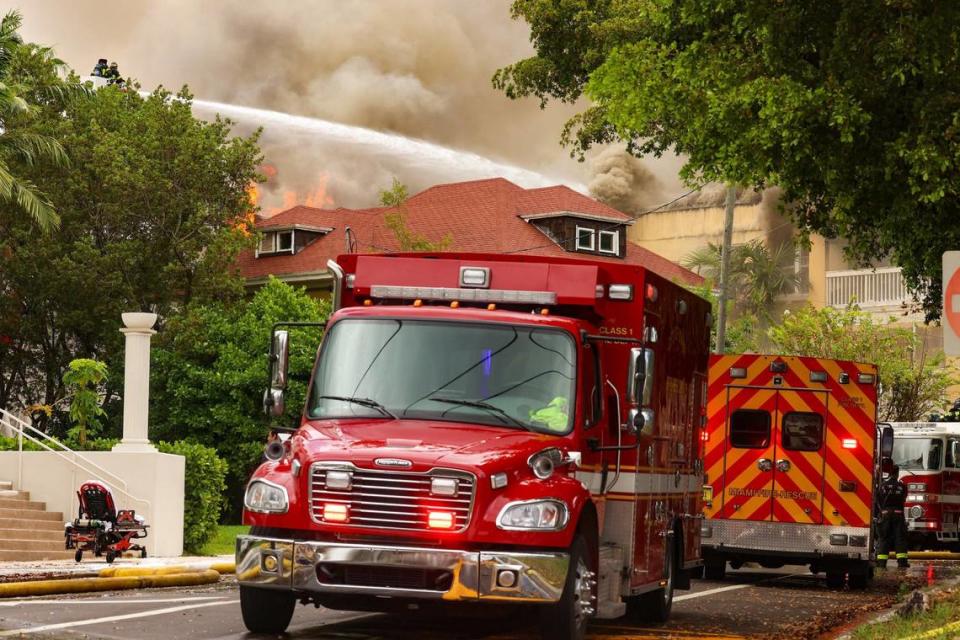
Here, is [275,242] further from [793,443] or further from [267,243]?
[793,443]

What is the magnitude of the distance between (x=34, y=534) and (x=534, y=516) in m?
14.7

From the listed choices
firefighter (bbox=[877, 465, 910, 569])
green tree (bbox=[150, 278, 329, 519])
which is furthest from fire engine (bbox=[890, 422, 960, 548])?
green tree (bbox=[150, 278, 329, 519])

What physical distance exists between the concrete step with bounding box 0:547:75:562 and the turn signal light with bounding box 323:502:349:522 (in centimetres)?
1310

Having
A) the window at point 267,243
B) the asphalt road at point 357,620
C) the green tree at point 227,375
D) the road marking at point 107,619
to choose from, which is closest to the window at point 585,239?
the window at point 267,243

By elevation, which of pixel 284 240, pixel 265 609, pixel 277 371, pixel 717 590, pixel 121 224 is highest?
pixel 284 240

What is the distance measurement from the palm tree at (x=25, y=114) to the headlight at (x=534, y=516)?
25.3 metres

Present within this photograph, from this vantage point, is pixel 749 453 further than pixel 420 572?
Yes

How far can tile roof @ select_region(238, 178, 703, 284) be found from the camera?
183 feet

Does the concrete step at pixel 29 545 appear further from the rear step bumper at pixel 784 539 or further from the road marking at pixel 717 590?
the road marking at pixel 717 590

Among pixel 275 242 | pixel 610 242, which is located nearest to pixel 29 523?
pixel 275 242

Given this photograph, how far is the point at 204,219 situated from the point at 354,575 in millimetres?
37044

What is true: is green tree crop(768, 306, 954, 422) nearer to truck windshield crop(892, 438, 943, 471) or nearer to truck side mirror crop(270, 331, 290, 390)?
truck windshield crop(892, 438, 943, 471)

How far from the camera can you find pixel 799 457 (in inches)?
876

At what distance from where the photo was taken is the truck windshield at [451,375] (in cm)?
1188
